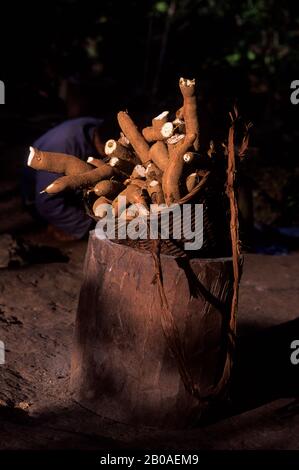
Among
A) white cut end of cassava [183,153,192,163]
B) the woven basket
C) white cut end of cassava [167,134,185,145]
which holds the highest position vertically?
white cut end of cassava [167,134,185,145]

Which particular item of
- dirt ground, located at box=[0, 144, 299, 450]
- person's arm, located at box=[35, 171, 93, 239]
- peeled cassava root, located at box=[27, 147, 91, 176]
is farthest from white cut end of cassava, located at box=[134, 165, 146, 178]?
person's arm, located at box=[35, 171, 93, 239]

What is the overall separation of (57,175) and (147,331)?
8.01 ft

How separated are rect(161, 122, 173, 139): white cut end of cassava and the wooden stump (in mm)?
521

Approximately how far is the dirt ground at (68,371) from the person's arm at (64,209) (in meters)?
0.20

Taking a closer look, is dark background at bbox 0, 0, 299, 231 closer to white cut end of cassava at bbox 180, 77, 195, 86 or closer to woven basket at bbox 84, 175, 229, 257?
woven basket at bbox 84, 175, 229, 257

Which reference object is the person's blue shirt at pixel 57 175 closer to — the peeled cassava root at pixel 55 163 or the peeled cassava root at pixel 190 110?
the peeled cassava root at pixel 55 163

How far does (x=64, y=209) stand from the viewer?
502cm

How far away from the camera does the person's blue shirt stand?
4.88 metres

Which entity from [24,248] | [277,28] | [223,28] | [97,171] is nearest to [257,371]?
[97,171]

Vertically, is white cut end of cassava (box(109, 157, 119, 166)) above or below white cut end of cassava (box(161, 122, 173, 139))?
below

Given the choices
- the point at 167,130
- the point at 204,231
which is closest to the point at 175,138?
the point at 167,130

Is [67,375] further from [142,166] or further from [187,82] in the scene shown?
[187,82]

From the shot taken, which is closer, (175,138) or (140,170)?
(175,138)

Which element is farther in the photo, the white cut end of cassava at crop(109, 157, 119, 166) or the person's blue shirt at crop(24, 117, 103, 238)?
the person's blue shirt at crop(24, 117, 103, 238)
